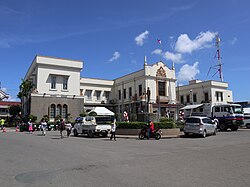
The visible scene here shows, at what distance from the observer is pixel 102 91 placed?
50.1 m

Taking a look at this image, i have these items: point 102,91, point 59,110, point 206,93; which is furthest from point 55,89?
point 206,93

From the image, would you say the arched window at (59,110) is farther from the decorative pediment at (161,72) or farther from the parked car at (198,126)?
the parked car at (198,126)

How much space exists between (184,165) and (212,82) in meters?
44.6

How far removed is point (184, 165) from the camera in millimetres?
8586

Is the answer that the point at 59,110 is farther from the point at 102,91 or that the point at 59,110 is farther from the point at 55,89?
the point at 102,91

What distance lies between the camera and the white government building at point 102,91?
37312mm

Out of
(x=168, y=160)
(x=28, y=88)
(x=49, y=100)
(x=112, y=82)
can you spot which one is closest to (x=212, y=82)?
(x=112, y=82)

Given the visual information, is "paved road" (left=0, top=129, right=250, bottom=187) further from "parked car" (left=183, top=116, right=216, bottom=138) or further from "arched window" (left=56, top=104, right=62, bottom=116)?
"arched window" (left=56, top=104, right=62, bottom=116)

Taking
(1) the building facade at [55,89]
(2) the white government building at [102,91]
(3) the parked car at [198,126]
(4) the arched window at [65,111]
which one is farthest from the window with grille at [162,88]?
(3) the parked car at [198,126]

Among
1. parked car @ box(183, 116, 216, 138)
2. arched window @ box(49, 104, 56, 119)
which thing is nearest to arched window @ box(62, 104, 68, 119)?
arched window @ box(49, 104, 56, 119)

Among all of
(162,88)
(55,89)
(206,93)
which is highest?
(162,88)

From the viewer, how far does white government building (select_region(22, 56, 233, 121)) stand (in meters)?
37.3

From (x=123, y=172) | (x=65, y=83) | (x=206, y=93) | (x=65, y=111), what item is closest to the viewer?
(x=123, y=172)

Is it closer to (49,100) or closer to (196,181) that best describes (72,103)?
(49,100)
